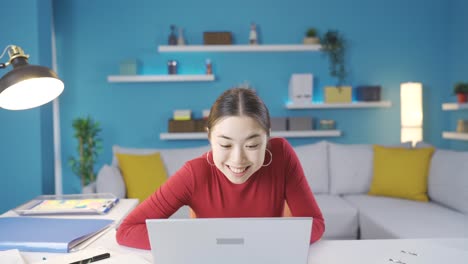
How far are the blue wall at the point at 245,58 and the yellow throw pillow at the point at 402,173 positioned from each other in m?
1.02

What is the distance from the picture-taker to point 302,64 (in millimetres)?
4168

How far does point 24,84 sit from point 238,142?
2.57ft

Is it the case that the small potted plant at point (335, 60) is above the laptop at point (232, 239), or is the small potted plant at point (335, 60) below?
above

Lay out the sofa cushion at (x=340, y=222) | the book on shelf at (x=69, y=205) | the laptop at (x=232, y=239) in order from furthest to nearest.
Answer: the sofa cushion at (x=340, y=222), the book on shelf at (x=69, y=205), the laptop at (x=232, y=239)

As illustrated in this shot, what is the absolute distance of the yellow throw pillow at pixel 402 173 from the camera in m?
3.08

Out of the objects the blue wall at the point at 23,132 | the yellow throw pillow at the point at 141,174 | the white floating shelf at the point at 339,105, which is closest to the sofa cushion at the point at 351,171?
the white floating shelf at the point at 339,105

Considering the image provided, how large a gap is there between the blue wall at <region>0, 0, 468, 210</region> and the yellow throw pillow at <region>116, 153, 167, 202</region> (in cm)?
96

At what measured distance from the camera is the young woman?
117cm

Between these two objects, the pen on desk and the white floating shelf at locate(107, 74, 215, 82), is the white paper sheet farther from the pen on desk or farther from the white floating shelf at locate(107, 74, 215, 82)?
the white floating shelf at locate(107, 74, 215, 82)

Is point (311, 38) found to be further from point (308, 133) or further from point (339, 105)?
point (308, 133)

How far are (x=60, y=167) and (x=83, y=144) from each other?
472mm

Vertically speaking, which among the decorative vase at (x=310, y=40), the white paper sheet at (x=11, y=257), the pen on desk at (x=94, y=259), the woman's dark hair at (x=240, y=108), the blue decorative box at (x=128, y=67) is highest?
the decorative vase at (x=310, y=40)

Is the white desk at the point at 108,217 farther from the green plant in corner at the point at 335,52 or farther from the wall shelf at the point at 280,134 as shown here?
the green plant in corner at the point at 335,52

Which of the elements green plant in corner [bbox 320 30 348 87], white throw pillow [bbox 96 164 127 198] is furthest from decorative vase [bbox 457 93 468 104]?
white throw pillow [bbox 96 164 127 198]
